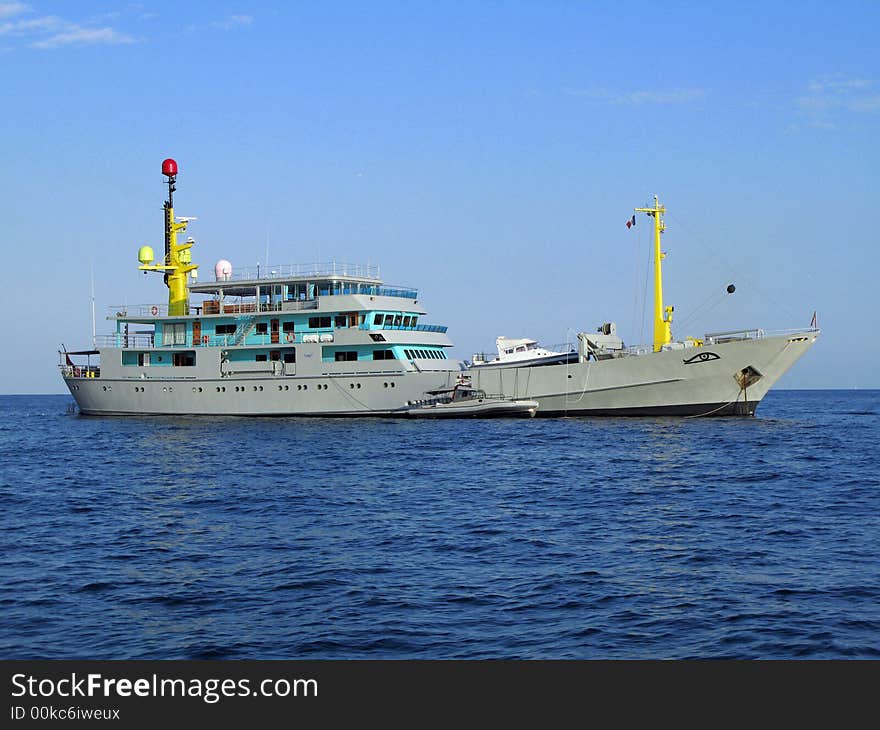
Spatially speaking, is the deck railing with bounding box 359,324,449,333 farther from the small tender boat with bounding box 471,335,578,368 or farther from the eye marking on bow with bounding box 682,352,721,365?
the eye marking on bow with bounding box 682,352,721,365

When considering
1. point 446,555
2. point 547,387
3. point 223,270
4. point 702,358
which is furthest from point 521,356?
point 446,555

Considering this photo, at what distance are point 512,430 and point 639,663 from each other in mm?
33235

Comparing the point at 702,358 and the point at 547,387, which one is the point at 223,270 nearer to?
the point at 547,387

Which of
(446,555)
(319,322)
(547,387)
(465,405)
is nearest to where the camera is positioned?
(446,555)

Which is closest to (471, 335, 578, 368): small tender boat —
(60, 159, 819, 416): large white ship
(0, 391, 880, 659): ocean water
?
(60, 159, 819, 416): large white ship

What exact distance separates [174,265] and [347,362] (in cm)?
1654

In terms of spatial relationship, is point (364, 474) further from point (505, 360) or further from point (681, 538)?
point (505, 360)

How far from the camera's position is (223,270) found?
5878cm

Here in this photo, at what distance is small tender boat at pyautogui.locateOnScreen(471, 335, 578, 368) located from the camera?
50469 mm

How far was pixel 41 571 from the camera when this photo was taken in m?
15.5

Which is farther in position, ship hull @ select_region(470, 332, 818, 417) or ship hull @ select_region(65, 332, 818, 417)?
ship hull @ select_region(65, 332, 818, 417)

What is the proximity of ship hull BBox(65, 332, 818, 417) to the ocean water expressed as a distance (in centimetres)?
1270

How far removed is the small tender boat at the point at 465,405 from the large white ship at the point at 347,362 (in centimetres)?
35

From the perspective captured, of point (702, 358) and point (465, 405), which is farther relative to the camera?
point (465, 405)
